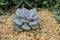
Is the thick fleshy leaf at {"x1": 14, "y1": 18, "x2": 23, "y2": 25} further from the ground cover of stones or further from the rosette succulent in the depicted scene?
the ground cover of stones

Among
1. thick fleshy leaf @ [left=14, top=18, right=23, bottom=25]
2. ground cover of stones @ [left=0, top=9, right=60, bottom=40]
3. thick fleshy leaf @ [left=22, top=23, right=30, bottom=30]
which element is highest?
thick fleshy leaf @ [left=14, top=18, right=23, bottom=25]

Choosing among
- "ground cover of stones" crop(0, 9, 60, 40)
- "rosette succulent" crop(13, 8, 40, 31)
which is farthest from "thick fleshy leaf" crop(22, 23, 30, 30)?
"ground cover of stones" crop(0, 9, 60, 40)

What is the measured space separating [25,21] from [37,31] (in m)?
0.29

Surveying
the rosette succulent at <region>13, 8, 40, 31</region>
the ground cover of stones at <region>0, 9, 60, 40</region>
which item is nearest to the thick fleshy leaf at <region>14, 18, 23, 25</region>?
the rosette succulent at <region>13, 8, 40, 31</region>

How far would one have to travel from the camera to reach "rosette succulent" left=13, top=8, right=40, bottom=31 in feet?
10.1

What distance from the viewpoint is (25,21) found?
10.0 ft

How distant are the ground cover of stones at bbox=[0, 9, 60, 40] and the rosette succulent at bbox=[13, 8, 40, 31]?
95mm

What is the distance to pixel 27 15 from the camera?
313 cm

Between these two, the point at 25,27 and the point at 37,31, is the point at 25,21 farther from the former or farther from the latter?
the point at 37,31

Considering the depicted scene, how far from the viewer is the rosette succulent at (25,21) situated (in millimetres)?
3086

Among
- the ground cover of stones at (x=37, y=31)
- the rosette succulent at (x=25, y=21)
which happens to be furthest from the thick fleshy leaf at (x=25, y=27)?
the ground cover of stones at (x=37, y=31)

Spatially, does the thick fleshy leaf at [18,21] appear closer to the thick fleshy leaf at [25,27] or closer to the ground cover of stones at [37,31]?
the thick fleshy leaf at [25,27]

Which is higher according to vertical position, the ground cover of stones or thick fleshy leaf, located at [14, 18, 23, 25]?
thick fleshy leaf, located at [14, 18, 23, 25]

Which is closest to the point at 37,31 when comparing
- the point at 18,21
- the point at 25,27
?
the point at 25,27
